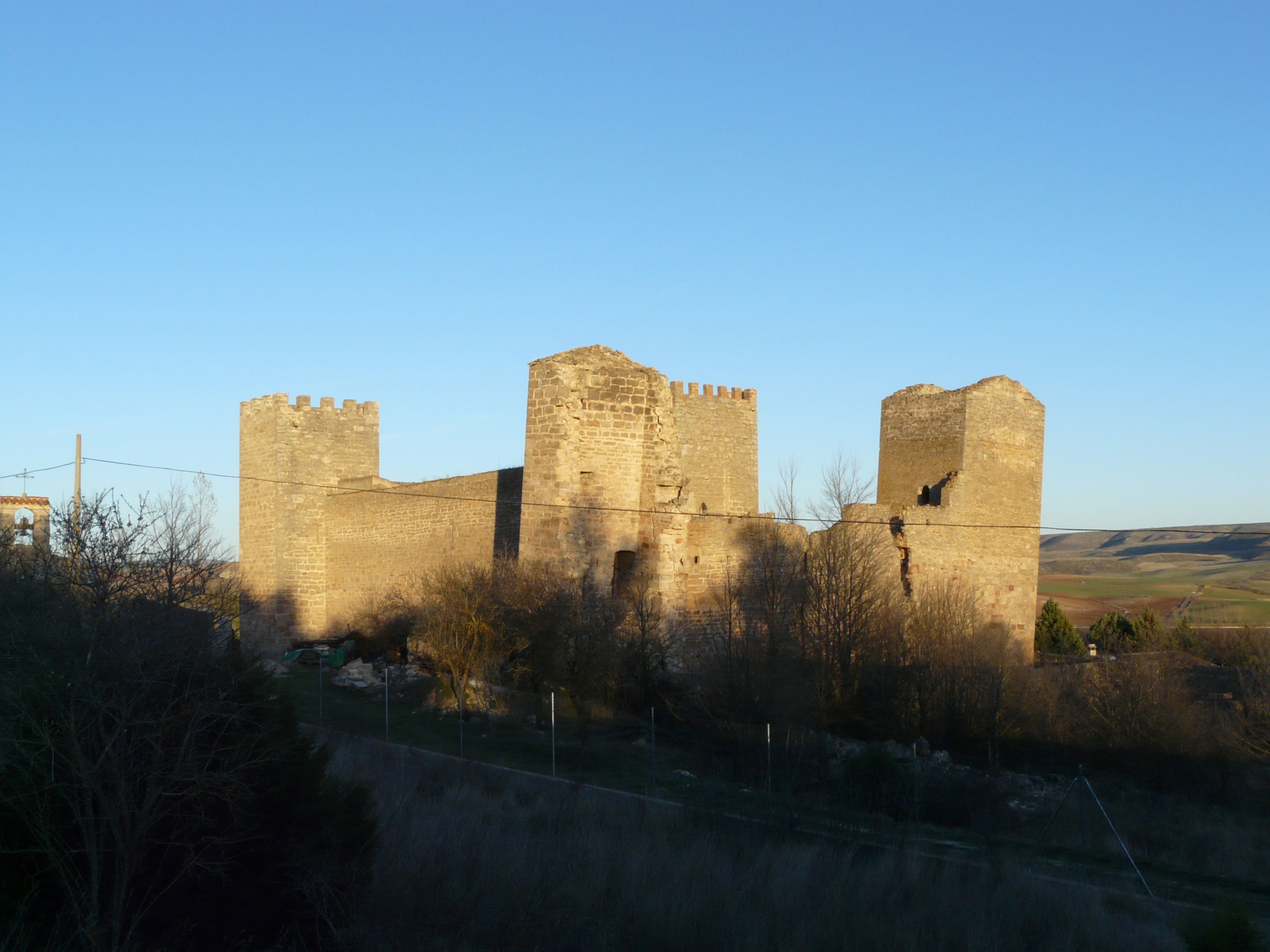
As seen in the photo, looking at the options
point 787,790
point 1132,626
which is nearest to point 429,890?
point 787,790

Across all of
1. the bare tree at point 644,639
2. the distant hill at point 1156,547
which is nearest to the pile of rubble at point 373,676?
the bare tree at point 644,639

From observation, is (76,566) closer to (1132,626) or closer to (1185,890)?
(1185,890)

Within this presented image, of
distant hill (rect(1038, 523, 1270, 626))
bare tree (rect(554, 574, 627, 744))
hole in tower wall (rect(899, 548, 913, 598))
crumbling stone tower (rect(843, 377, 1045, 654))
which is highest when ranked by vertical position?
crumbling stone tower (rect(843, 377, 1045, 654))

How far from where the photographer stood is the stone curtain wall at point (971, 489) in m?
27.1

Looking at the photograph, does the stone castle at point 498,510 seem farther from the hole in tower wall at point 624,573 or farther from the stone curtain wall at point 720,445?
the hole in tower wall at point 624,573

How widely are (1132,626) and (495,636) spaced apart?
2279 cm

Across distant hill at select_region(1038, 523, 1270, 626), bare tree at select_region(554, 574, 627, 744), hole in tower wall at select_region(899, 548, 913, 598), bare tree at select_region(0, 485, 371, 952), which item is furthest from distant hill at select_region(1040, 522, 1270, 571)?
bare tree at select_region(0, 485, 371, 952)

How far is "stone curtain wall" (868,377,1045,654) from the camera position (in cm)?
2706

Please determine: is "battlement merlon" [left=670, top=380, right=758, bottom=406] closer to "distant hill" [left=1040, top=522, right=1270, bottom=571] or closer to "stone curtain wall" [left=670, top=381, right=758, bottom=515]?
"stone curtain wall" [left=670, top=381, right=758, bottom=515]

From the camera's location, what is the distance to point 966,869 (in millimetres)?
9516

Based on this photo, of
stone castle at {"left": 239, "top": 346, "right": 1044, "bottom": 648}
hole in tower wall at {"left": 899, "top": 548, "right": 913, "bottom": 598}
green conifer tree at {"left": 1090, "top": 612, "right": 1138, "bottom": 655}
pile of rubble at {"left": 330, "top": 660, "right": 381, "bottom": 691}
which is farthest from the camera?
green conifer tree at {"left": 1090, "top": 612, "right": 1138, "bottom": 655}

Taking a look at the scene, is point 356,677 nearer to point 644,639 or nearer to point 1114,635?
point 644,639

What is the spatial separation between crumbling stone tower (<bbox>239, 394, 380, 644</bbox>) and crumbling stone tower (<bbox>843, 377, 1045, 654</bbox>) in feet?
44.9

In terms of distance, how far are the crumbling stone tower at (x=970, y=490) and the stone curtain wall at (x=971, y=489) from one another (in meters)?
0.02
